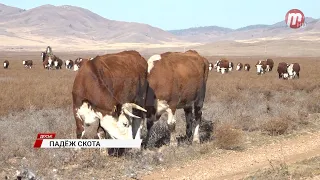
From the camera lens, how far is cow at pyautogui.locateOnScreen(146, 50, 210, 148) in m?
10.2

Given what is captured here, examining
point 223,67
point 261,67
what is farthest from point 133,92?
point 261,67

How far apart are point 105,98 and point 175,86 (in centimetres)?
250

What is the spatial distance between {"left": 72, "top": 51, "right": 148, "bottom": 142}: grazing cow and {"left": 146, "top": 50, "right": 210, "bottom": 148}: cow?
104 cm

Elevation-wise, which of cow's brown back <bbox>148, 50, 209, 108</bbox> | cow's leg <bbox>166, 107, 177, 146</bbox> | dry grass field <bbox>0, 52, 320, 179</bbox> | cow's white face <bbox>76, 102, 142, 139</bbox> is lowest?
dry grass field <bbox>0, 52, 320, 179</bbox>

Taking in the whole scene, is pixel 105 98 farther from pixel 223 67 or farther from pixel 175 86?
pixel 223 67

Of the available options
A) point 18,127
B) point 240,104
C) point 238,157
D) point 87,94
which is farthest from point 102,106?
point 240,104

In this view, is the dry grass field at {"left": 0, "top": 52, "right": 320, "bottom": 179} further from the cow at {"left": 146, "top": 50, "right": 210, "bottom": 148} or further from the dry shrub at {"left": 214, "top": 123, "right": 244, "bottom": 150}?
the cow at {"left": 146, "top": 50, "right": 210, "bottom": 148}

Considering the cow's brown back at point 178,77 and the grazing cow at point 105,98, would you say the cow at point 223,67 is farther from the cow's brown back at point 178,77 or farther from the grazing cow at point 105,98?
the grazing cow at point 105,98

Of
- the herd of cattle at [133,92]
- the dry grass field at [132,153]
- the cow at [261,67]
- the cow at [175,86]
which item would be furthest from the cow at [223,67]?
the cow at [175,86]

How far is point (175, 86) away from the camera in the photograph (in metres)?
10.6

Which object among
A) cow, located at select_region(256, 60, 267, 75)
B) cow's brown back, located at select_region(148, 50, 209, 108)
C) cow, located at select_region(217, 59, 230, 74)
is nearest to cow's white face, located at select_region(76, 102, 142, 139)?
cow's brown back, located at select_region(148, 50, 209, 108)

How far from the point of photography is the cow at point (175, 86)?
10.2 meters

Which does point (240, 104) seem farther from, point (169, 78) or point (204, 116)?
point (169, 78)

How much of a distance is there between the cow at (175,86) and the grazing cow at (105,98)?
3.42 feet
